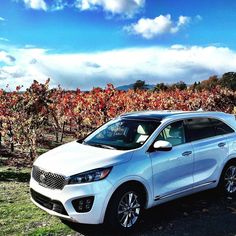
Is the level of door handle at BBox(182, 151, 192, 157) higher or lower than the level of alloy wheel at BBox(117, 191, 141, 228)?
higher

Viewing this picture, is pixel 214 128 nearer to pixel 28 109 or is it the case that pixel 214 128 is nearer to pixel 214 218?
pixel 214 218

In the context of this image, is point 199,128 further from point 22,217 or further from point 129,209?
point 22,217

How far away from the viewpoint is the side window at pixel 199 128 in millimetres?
7500

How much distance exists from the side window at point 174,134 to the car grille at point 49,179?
1.80 meters

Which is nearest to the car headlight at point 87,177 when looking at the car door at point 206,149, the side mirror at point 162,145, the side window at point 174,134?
A: the side mirror at point 162,145

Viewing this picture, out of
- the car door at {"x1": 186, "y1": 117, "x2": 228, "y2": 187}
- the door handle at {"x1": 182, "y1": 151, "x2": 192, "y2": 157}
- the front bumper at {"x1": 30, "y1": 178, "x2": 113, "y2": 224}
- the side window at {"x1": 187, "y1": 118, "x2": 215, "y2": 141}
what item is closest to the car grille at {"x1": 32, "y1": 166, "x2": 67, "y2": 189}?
the front bumper at {"x1": 30, "y1": 178, "x2": 113, "y2": 224}

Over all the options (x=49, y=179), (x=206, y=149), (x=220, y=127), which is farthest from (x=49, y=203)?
(x=220, y=127)

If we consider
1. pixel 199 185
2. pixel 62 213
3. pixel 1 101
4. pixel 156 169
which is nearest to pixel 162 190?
pixel 156 169

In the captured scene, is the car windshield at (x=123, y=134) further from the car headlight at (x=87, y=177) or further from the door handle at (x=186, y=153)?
the car headlight at (x=87, y=177)

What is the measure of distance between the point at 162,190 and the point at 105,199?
1201mm

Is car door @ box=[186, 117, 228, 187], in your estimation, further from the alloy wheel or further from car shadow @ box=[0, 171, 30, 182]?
car shadow @ box=[0, 171, 30, 182]

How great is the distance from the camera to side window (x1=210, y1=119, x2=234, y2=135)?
809 cm

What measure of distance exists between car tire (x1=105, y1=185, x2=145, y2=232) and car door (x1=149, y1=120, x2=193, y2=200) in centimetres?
36

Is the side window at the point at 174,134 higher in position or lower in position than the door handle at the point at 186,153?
higher
